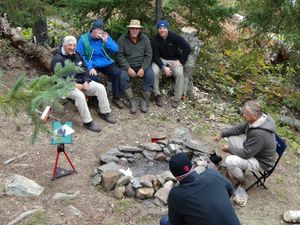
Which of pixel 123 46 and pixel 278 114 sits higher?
pixel 123 46

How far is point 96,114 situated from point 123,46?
1509 mm

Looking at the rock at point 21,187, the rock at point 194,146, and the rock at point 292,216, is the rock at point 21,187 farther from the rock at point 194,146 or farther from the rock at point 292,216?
the rock at point 292,216

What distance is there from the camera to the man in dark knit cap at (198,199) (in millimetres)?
3830

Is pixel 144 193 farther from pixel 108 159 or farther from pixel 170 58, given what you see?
pixel 170 58

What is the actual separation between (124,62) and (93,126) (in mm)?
1617

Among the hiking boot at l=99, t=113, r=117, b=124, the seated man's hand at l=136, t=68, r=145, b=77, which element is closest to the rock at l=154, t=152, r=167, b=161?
the hiking boot at l=99, t=113, r=117, b=124

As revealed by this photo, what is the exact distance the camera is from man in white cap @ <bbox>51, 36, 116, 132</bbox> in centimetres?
743

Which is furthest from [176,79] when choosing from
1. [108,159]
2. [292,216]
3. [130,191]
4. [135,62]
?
[292,216]

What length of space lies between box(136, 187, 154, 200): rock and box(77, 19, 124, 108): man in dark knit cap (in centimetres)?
291

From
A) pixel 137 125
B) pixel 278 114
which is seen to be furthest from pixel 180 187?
pixel 278 114

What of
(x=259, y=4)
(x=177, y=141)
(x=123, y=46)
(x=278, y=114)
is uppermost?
(x=259, y=4)

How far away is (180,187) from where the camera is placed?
3922mm

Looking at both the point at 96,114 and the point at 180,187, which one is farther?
the point at 96,114

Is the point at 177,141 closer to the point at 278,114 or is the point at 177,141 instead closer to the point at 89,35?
the point at 89,35
